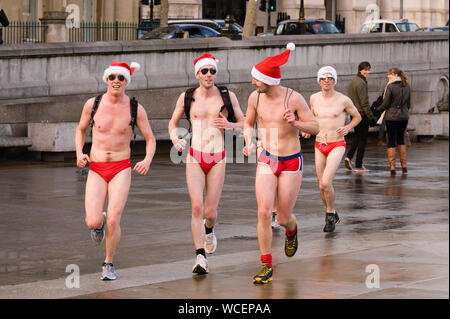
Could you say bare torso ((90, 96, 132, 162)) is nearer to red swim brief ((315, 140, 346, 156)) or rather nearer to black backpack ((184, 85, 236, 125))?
black backpack ((184, 85, 236, 125))

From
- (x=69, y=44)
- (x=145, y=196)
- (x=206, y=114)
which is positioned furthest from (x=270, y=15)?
(x=206, y=114)

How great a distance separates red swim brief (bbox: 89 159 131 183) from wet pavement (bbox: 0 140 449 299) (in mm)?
875

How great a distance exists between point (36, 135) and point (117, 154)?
39.5 ft

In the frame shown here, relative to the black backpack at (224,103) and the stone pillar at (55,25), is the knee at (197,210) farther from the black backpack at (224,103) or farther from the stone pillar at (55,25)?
the stone pillar at (55,25)

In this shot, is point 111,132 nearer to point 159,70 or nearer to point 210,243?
point 210,243

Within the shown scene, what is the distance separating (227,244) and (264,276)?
A: 2.57 meters

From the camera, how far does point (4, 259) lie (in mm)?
10758

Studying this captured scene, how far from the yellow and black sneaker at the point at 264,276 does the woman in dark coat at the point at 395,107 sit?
11001 millimetres

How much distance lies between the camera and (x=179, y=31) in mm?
35938

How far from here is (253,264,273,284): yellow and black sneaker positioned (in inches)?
370

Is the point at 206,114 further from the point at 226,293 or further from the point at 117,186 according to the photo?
the point at 226,293

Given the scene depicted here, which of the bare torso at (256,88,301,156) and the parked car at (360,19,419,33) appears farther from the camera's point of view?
the parked car at (360,19,419,33)

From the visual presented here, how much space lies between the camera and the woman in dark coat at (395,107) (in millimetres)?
19984

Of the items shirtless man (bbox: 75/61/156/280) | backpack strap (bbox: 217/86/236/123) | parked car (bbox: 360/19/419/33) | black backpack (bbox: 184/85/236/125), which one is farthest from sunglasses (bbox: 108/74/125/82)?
parked car (bbox: 360/19/419/33)
